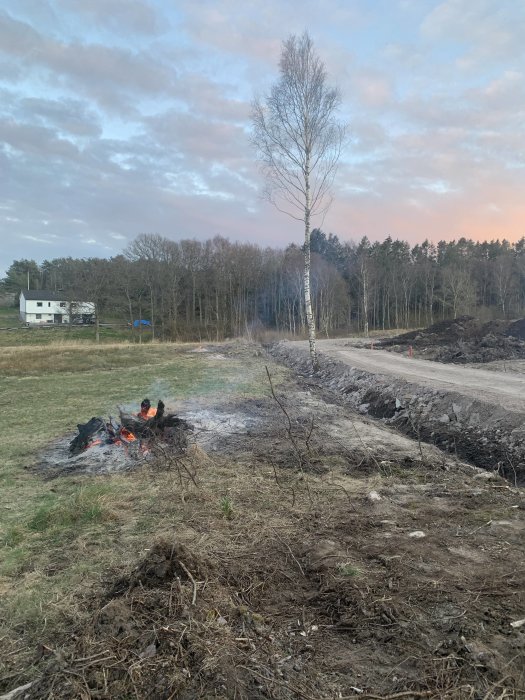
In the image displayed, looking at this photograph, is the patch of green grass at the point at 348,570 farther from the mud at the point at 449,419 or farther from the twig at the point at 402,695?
the mud at the point at 449,419

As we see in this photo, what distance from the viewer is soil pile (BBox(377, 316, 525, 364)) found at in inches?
779

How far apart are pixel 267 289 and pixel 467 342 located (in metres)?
44.0

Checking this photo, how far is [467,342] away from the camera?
24.1m

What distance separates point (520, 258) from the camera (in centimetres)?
7125

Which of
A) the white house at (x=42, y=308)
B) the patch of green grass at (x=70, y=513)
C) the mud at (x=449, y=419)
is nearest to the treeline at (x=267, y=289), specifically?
the white house at (x=42, y=308)

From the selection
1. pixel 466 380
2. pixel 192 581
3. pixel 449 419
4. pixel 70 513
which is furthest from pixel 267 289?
pixel 192 581

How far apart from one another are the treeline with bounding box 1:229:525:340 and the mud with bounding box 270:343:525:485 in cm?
4262

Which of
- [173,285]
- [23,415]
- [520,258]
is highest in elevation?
A: [520,258]

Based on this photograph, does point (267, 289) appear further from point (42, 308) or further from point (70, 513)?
point (70, 513)

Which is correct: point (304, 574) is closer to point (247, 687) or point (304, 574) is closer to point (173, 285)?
point (247, 687)

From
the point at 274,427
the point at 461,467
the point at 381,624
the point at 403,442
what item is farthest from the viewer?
the point at 274,427

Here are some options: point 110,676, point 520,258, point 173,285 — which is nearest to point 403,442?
point 110,676

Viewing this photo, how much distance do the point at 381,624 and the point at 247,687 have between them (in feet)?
3.25

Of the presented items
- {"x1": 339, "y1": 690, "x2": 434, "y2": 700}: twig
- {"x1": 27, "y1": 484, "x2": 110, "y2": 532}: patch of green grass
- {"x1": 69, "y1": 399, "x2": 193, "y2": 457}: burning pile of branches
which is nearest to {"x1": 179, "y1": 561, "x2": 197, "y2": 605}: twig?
{"x1": 339, "y1": 690, "x2": 434, "y2": 700}: twig
